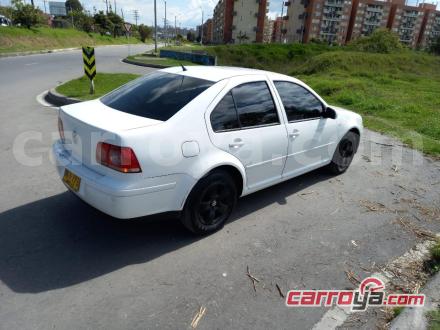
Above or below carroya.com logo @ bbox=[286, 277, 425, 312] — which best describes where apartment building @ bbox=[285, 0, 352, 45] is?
above

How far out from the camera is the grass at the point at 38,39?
2956 cm

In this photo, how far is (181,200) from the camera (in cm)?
307

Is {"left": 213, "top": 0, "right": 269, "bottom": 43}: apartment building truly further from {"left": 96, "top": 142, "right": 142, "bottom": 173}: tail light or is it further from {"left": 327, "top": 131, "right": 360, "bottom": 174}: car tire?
{"left": 96, "top": 142, "right": 142, "bottom": 173}: tail light

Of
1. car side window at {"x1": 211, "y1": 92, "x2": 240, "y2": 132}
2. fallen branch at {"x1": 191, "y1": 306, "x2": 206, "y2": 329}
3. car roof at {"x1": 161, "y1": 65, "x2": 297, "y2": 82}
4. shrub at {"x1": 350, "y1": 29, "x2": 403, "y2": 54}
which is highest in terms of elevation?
shrub at {"x1": 350, "y1": 29, "x2": 403, "y2": 54}

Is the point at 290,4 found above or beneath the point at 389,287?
above

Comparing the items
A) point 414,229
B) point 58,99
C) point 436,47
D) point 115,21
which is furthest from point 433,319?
point 115,21

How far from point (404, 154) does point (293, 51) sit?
48.0 m

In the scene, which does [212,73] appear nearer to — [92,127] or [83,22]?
[92,127]

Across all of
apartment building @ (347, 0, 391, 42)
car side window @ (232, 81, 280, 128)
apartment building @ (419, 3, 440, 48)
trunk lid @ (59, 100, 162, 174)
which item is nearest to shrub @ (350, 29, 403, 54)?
car side window @ (232, 81, 280, 128)

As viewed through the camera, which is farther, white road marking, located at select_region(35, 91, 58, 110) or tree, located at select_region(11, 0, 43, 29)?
tree, located at select_region(11, 0, 43, 29)

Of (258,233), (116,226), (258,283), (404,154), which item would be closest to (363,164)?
(404,154)

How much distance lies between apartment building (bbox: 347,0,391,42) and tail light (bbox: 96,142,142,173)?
98132mm

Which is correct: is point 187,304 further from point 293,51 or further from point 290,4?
point 290,4

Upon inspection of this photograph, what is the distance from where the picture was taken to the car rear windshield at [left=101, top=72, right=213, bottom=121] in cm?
319
